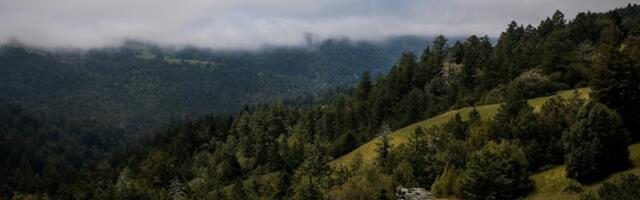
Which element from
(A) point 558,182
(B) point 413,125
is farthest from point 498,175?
(B) point 413,125

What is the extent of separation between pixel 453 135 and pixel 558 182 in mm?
30766

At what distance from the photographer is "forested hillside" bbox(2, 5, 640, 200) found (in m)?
67.9

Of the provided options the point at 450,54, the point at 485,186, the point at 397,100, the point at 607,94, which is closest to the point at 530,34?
the point at 450,54

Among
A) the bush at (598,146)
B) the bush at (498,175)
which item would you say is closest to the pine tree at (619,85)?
the bush at (598,146)

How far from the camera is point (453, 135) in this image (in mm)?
95750

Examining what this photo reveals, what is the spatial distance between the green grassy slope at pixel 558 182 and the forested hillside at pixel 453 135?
0.67 metres

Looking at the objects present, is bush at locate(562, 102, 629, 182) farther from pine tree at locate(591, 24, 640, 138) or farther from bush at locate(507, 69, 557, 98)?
bush at locate(507, 69, 557, 98)

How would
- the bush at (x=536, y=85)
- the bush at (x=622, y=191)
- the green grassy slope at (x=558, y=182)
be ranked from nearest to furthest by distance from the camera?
the bush at (x=622, y=191) < the green grassy slope at (x=558, y=182) < the bush at (x=536, y=85)

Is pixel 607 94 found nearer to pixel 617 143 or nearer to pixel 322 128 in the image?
pixel 617 143

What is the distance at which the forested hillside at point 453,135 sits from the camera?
67.9 metres

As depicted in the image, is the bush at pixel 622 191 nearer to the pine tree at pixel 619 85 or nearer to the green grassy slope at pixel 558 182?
the green grassy slope at pixel 558 182

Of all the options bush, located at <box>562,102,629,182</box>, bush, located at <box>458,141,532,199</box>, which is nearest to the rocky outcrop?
bush, located at <box>458,141,532,199</box>

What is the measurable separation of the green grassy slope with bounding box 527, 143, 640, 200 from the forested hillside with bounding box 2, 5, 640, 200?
667 millimetres

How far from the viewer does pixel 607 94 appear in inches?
2827
